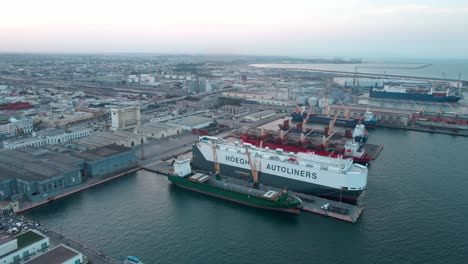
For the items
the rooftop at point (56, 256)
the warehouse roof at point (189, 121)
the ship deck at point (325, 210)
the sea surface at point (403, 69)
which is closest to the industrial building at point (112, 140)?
the warehouse roof at point (189, 121)

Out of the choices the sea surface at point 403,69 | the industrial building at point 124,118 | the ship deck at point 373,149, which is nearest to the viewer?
the ship deck at point 373,149

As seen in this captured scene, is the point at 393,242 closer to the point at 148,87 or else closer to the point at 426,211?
the point at 426,211

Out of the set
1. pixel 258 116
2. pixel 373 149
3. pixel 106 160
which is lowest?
pixel 373 149

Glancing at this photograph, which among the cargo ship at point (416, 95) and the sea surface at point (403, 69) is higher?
the sea surface at point (403, 69)

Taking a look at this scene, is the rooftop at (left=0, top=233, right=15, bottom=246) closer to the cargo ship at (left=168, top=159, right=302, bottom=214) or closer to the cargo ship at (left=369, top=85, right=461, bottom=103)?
the cargo ship at (left=168, top=159, right=302, bottom=214)

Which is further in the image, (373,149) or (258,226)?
(373,149)

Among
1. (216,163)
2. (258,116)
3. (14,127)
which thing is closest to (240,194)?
(216,163)

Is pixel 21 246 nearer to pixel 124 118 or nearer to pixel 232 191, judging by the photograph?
pixel 232 191

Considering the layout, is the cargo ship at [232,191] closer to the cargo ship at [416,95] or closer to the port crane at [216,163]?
the port crane at [216,163]
